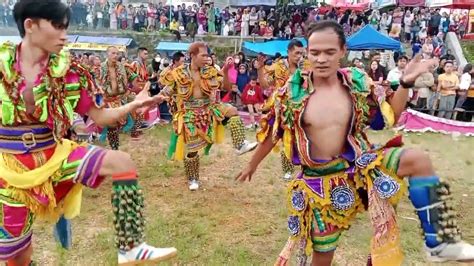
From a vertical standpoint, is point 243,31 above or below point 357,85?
below

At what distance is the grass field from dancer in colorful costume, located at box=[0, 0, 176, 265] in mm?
1487

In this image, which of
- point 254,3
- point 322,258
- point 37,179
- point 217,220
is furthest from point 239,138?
point 254,3

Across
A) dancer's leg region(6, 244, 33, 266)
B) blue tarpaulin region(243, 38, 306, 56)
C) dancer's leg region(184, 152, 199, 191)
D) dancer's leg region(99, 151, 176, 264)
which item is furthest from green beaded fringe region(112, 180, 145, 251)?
blue tarpaulin region(243, 38, 306, 56)

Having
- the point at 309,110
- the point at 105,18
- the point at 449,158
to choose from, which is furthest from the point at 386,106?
the point at 105,18

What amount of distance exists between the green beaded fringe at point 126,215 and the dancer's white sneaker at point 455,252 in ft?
5.24

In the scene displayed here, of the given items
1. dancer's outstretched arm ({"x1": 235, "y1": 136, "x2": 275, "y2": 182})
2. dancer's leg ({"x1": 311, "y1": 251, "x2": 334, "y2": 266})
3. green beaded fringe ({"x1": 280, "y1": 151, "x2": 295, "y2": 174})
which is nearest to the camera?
dancer's leg ({"x1": 311, "y1": 251, "x2": 334, "y2": 266})

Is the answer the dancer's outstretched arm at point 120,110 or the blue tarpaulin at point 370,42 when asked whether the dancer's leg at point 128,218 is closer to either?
the dancer's outstretched arm at point 120,110

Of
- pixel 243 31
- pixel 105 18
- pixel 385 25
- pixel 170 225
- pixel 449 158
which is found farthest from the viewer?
pixel 105 18

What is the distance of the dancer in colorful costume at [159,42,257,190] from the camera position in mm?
6132

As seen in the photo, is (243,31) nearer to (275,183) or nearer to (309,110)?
(275,183)

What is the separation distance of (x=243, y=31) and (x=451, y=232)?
17.3 metres

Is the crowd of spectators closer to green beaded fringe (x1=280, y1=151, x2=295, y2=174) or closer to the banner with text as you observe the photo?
the banner with text

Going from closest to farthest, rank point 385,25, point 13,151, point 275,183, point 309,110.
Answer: point 13,151
point 309,110
point 275,183
point 385,25

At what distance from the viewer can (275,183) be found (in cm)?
683
